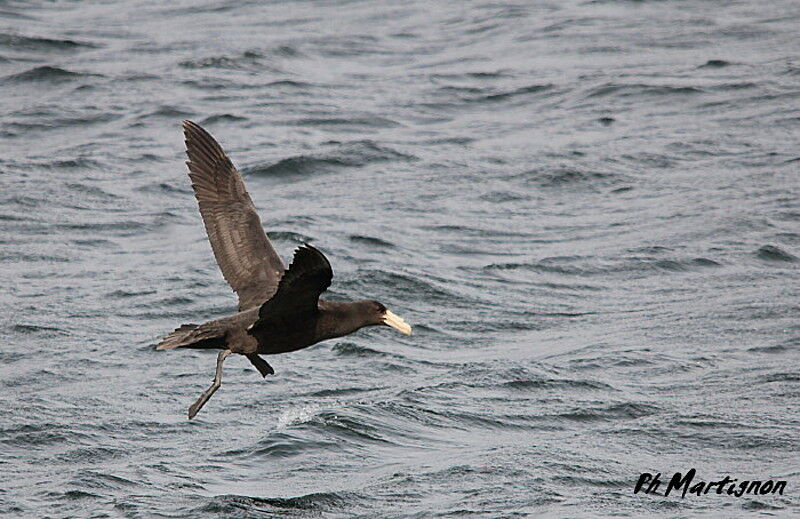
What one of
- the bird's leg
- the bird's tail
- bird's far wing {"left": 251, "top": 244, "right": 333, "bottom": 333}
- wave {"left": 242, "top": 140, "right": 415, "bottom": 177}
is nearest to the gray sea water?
wave {"left": 242, "top": 140, "right": 415, "bottom": 177}

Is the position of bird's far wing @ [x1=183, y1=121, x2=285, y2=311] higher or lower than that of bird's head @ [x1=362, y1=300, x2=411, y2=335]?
higher

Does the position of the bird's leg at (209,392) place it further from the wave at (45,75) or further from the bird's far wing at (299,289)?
the wave at (45,75)

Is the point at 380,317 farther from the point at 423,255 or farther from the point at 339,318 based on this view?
the point at 423,255

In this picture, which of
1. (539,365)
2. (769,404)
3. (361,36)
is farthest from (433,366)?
(361,36)

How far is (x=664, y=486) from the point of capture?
34.8 ft

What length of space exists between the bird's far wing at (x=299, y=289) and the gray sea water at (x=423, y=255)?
134 centimetres

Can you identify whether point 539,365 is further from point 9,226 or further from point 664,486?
point 9,226

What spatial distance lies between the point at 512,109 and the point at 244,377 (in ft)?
32.2

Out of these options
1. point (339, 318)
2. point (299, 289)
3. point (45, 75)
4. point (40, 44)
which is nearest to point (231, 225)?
point (339, 318)

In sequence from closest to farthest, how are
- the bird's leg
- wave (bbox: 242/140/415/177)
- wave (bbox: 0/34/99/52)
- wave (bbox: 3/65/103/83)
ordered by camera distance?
the bird's leg
wave (bbox: 242/140/415/177)
wave (bbox: 3/65/103/83)
wave (bbox: 0/34/99/52)

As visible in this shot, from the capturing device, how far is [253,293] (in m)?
10.5

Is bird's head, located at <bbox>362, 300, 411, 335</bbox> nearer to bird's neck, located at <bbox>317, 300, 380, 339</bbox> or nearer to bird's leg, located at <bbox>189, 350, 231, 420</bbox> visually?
bird's neck, located at <bbox>317, 300, 380, 339</bbox>

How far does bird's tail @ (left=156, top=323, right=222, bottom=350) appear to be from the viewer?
378 inches

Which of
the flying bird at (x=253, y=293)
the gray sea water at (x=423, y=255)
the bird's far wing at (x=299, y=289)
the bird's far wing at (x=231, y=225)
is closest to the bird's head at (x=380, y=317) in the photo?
the flying bird at (x=253, y=293)
